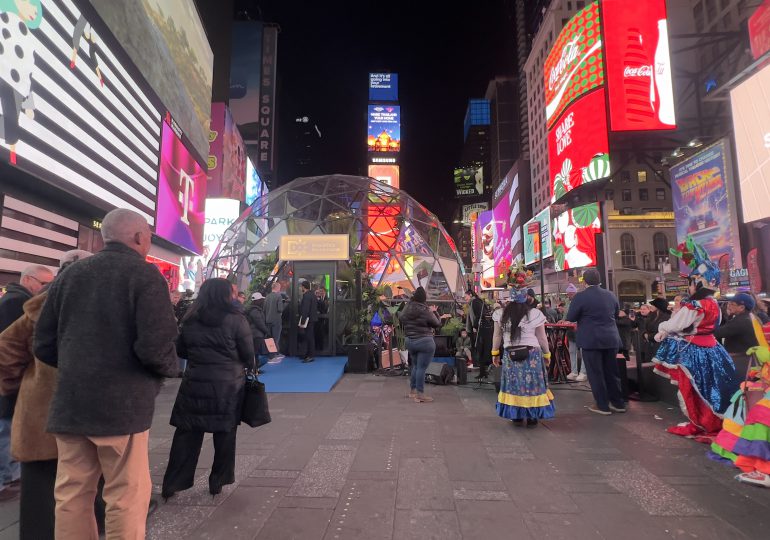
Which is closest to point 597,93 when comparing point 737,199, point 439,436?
point 737,199

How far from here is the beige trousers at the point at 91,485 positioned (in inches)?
77.7

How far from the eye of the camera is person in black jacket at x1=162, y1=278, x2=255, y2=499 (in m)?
3.24

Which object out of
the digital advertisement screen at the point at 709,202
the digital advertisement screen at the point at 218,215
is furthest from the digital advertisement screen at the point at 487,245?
the digital advertisement screen at the point at 218,215

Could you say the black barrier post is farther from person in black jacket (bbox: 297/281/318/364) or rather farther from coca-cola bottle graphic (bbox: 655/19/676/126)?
coca-cola bottle graphic (bbox: 655/19/676/126)

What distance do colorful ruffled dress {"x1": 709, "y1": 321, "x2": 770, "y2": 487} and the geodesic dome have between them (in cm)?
866

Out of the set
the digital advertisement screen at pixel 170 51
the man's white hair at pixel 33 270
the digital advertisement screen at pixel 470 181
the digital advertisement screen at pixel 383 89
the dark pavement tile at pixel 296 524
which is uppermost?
the digital advertisement screen at pixel 470 181

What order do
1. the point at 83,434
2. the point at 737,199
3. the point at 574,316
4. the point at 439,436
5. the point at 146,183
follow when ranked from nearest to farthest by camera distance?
1. the point at 83,434
2. the point at 439,436
3. the point at 574,316
4. the point at 146,183
5. the point at 737,199

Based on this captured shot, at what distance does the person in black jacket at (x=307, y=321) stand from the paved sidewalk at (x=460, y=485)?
4.99 m

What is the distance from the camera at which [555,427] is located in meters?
5.29

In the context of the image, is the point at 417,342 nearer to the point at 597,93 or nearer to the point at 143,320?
the point at 143,320

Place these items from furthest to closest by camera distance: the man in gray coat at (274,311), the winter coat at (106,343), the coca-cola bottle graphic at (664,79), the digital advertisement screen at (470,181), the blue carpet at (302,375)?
the digital advertisement screen at (470,181) < the coca-cola bottle graphic at (664,79) < the man in gray coat at (274,311) < the blue carpet at (302,375) < the winter coat at (106,343)

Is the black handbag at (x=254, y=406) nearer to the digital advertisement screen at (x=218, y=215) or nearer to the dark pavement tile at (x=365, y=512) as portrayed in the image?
the dark pavement tile at (x=365, y=512)

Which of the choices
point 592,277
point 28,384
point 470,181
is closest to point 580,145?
point 592,277

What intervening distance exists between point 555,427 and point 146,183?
11.6 metres
